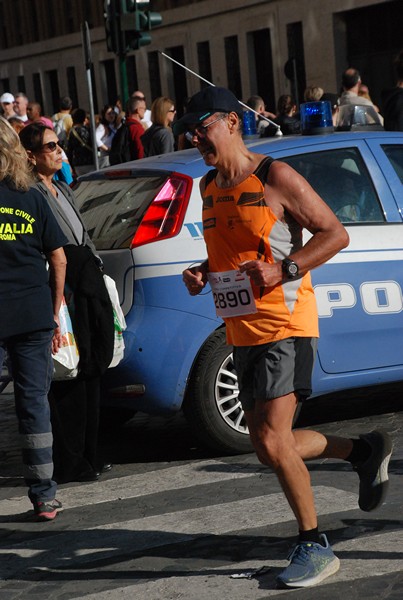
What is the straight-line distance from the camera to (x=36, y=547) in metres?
5.69

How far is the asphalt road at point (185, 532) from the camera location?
195 inches

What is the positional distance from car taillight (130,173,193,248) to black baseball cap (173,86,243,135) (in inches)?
72.8

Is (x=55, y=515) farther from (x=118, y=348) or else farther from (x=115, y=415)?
(x=115, y=415)

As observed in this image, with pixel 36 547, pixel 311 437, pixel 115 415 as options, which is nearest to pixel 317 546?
pixel 311 437

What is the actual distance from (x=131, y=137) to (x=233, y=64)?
26.3 meters

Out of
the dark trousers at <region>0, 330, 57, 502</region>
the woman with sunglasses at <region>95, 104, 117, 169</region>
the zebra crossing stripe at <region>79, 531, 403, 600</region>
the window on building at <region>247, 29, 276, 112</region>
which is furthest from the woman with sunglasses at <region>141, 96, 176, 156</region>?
the window on building at <region>247, 29, 276, 112</region>

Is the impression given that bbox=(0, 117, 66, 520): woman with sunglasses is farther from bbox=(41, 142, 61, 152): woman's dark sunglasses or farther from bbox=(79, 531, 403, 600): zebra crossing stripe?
bbox=(79, 531, 403, 600): zebra crossing stripe

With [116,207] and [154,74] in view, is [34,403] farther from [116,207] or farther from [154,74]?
[154,74]

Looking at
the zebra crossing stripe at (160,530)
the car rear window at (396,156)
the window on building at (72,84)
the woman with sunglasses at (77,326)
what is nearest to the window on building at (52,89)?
the window on building at (72,84)

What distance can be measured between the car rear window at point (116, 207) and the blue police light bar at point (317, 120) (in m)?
1.06

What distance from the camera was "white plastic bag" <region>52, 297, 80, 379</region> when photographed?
6637 millimetres

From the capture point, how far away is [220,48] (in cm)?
4062

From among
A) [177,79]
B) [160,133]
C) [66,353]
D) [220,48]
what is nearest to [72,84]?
[177,79]

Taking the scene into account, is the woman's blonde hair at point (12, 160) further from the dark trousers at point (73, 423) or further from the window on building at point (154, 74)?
the window on building at point (154, 74)
